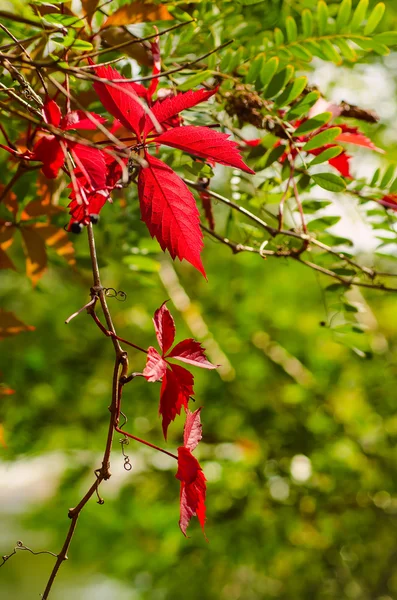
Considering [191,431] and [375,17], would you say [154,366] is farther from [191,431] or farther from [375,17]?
[375,17]

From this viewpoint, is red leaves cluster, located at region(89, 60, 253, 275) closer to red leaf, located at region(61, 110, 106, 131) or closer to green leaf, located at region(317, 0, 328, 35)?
red leaf, located at region(61, 110, 106, 131)

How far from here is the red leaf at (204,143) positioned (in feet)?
1.48

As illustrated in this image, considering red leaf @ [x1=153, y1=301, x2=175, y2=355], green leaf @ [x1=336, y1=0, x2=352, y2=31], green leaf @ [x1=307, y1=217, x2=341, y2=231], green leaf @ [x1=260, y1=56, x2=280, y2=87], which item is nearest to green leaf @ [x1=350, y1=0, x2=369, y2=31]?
green leaf @ [x1=336, y1=0, x2=352, y2=31]

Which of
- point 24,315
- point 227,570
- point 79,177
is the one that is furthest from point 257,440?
point 79,177

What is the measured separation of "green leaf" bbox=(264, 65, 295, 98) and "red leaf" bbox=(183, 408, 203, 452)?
35cm

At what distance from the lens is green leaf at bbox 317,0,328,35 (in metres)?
0.71

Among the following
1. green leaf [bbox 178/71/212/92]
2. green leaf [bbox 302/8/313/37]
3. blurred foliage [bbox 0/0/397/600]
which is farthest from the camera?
blurred foliage [bbox 0/0/397/600]

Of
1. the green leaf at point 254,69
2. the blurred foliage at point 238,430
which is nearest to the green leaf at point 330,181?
the green leaf at point 254,69

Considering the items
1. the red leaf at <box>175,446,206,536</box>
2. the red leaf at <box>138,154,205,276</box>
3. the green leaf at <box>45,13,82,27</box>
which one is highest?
the green leaf at <box>45,13,82,27</box>

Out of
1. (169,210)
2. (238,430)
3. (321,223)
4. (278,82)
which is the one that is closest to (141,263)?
(321,223)

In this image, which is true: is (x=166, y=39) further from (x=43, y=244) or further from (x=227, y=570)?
(x=227, y=570)

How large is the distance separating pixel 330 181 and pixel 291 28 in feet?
0.65

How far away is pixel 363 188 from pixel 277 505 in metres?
1.13

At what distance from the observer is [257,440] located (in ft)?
5.96
